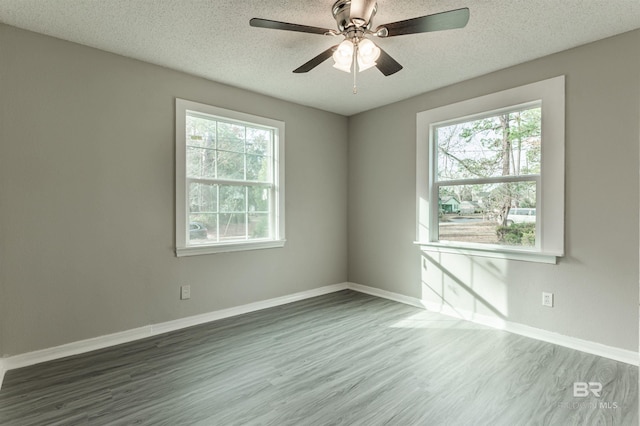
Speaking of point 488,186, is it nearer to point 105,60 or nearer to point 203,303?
point 203,303

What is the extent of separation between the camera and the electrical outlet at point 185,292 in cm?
325

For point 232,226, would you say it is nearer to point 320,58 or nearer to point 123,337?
point 123,337

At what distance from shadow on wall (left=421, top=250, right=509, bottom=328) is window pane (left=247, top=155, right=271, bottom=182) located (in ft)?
6.88

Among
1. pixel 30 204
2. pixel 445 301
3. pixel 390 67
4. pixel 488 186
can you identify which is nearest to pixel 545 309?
pixel 445 301

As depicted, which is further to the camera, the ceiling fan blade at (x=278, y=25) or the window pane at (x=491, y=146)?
the window pane at (x=491, y=146)

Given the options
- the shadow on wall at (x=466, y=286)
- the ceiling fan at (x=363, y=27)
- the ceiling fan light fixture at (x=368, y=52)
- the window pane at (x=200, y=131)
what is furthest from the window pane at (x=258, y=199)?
the ceiling fan light fixture at (x=368, y=52)

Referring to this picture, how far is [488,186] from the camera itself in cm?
340

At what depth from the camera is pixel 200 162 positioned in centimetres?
342

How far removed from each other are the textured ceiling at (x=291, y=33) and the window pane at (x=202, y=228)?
1.44m

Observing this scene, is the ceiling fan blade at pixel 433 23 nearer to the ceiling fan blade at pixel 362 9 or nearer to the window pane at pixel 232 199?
the ceiling fan blade at pixel 362 9

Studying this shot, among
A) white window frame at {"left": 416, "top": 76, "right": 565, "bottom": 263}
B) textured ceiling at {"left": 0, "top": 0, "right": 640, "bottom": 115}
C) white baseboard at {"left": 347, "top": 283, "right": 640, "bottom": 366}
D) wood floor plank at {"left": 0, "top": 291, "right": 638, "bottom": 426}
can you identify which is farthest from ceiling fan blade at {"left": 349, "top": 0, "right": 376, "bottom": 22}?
white baseboard at {"left": 347, "top": 283, "right": 640, "bottom": 366}

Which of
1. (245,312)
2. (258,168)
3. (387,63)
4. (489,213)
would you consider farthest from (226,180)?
(489,213)

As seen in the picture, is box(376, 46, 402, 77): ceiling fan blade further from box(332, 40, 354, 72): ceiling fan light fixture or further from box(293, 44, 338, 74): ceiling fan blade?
box(293, 44, 338, 74): ceiling fan blade

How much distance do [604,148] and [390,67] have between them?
1854 mm
